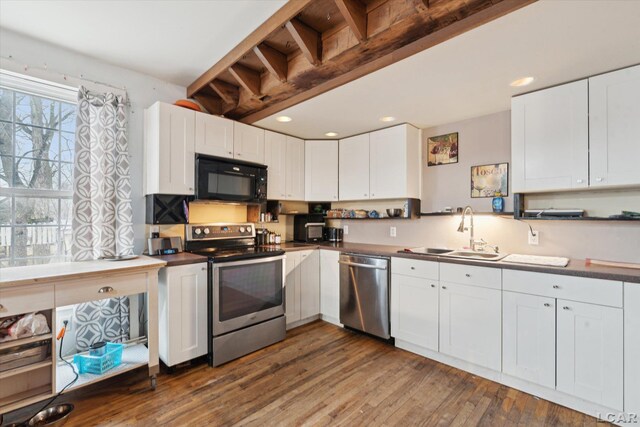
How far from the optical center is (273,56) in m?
2.19

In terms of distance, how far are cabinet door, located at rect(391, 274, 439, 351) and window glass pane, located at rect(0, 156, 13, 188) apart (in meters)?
3.20

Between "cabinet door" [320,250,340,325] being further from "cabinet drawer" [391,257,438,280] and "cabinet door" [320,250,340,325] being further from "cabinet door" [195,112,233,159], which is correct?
"cabinet door" [195,112,233,159]

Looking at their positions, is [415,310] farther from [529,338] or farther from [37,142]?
[37,142]

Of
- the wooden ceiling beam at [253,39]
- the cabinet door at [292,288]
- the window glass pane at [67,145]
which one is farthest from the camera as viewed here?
the cabinet door at [292,288]

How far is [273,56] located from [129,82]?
4.69 feet

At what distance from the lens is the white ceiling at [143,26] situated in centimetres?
180

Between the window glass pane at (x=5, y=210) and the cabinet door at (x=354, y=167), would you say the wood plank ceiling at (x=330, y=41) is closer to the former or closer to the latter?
the cabinet door at (x=354, y=167)

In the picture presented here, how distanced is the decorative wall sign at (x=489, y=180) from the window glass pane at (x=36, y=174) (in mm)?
3776

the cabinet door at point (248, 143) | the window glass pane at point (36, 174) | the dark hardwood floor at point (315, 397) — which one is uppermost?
the cabinet door at point (248, 143)

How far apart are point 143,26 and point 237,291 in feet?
7.02

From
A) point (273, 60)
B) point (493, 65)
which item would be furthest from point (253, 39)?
point (493, 65)

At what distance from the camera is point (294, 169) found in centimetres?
357

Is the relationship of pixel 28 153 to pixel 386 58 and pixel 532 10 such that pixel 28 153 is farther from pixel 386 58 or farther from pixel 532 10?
→ pixel 532 10

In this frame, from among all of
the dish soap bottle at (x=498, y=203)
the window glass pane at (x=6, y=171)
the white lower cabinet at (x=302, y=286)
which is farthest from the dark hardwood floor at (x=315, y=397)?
the window glass pane at (x=6, y=171)
